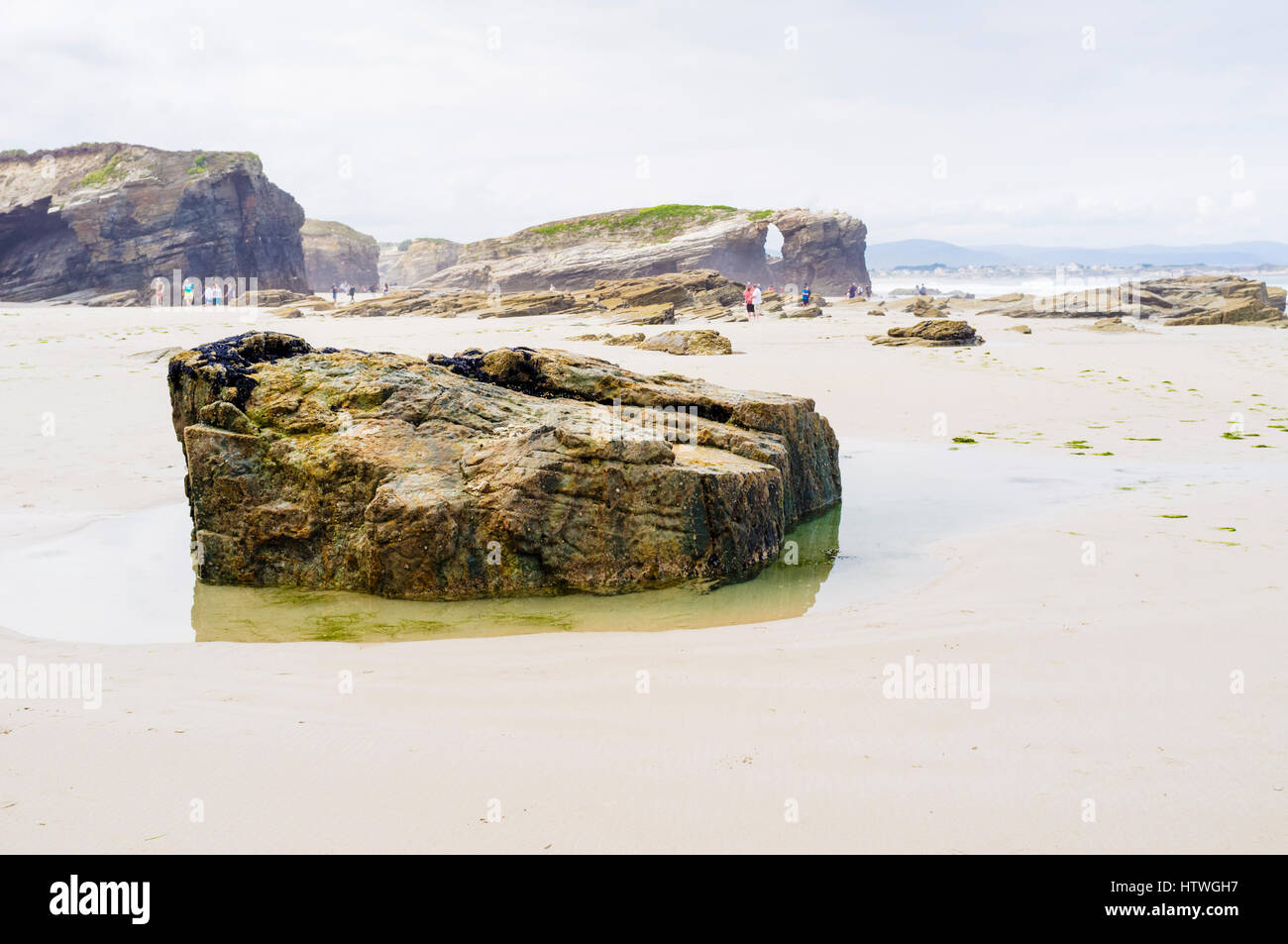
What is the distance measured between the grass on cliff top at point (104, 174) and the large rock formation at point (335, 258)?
4616 cm

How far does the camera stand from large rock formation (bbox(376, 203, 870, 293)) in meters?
69.5

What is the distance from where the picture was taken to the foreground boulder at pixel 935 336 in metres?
22.3

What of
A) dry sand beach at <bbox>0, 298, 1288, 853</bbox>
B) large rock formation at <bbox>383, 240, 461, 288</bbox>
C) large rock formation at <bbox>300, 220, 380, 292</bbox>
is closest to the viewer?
dry sand beach at <bbox>0, 298, 1288, 853</bbox>

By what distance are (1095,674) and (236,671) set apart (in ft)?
12.2

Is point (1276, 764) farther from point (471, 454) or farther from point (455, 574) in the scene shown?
point (471, 454)

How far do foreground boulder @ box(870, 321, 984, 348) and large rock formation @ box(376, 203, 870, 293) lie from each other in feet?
150

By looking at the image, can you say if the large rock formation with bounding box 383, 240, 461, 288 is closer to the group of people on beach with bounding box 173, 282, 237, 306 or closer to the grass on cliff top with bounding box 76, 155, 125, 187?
the grass on cliff top with bounding box 76, 155, 125, 187

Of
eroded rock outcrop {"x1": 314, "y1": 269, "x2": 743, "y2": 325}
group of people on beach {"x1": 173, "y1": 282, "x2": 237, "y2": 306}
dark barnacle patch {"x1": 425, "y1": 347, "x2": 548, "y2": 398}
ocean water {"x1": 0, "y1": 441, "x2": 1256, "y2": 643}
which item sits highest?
group of people on beach {"x1": 173, "y1": 282, "x2": 237, "y2": 306}

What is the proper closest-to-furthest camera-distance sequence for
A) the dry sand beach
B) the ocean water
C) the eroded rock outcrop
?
the dry sand beach
the ocean water
the eroded rock outcrop

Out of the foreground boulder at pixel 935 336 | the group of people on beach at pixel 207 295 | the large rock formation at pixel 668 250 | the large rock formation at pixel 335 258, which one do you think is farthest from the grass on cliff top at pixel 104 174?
the foreground boulder at pixel 935 336

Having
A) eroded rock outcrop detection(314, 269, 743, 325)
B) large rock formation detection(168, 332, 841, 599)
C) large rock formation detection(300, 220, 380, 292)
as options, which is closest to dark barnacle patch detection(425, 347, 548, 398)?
large rock formation detection(168, 332, 841, 599)

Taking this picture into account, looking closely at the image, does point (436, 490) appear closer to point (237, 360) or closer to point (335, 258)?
point (237, 360)

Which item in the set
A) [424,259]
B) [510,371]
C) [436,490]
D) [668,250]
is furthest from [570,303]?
A: [424,259]

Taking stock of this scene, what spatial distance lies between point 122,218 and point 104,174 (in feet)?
14.2
